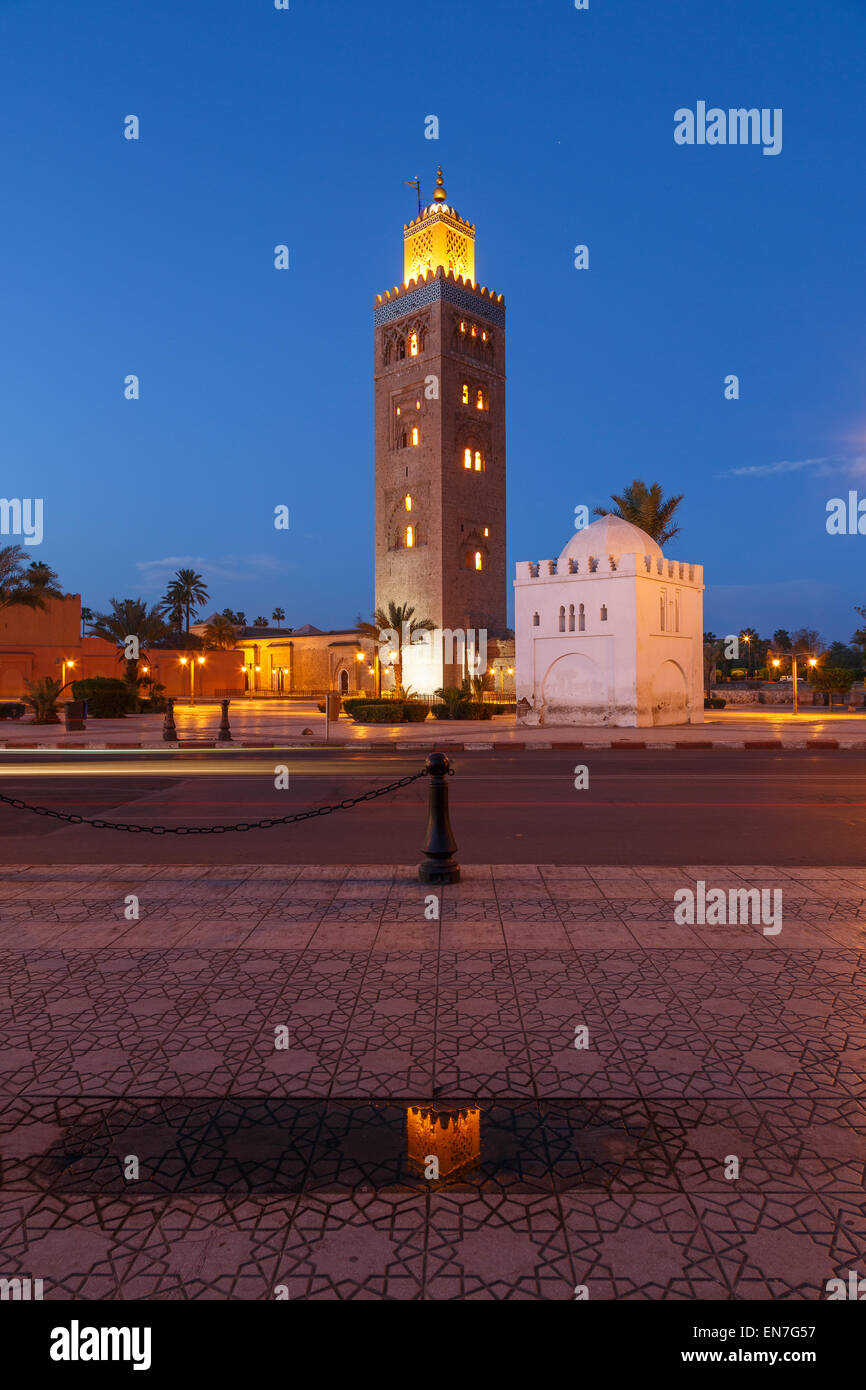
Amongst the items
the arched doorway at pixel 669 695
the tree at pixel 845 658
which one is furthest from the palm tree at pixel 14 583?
the tree at pixel 845 658

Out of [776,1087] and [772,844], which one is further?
[772,844]

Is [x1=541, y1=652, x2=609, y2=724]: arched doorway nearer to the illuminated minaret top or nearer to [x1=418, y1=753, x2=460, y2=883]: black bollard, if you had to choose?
[x1=418, y1=753, x2=460, y2=883]: black bollard

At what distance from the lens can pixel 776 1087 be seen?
3031 mm

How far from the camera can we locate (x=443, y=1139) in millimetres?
2701

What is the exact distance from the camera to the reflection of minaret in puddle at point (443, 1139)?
8.34 ft

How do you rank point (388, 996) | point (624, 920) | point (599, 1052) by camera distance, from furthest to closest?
point (624, 920), point (388, 996), point (599, 1052)

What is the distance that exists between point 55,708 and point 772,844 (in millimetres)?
30390

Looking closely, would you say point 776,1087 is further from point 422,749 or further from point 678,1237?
point 422,749

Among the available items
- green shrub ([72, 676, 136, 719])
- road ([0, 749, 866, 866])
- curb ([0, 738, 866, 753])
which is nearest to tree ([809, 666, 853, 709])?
curb ([0, 738, 866, 753])

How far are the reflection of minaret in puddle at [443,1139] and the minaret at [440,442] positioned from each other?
4832 centimetres

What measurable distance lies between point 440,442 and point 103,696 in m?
28.6

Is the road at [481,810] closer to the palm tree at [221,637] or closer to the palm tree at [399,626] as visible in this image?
the palm tree at [399,626]
